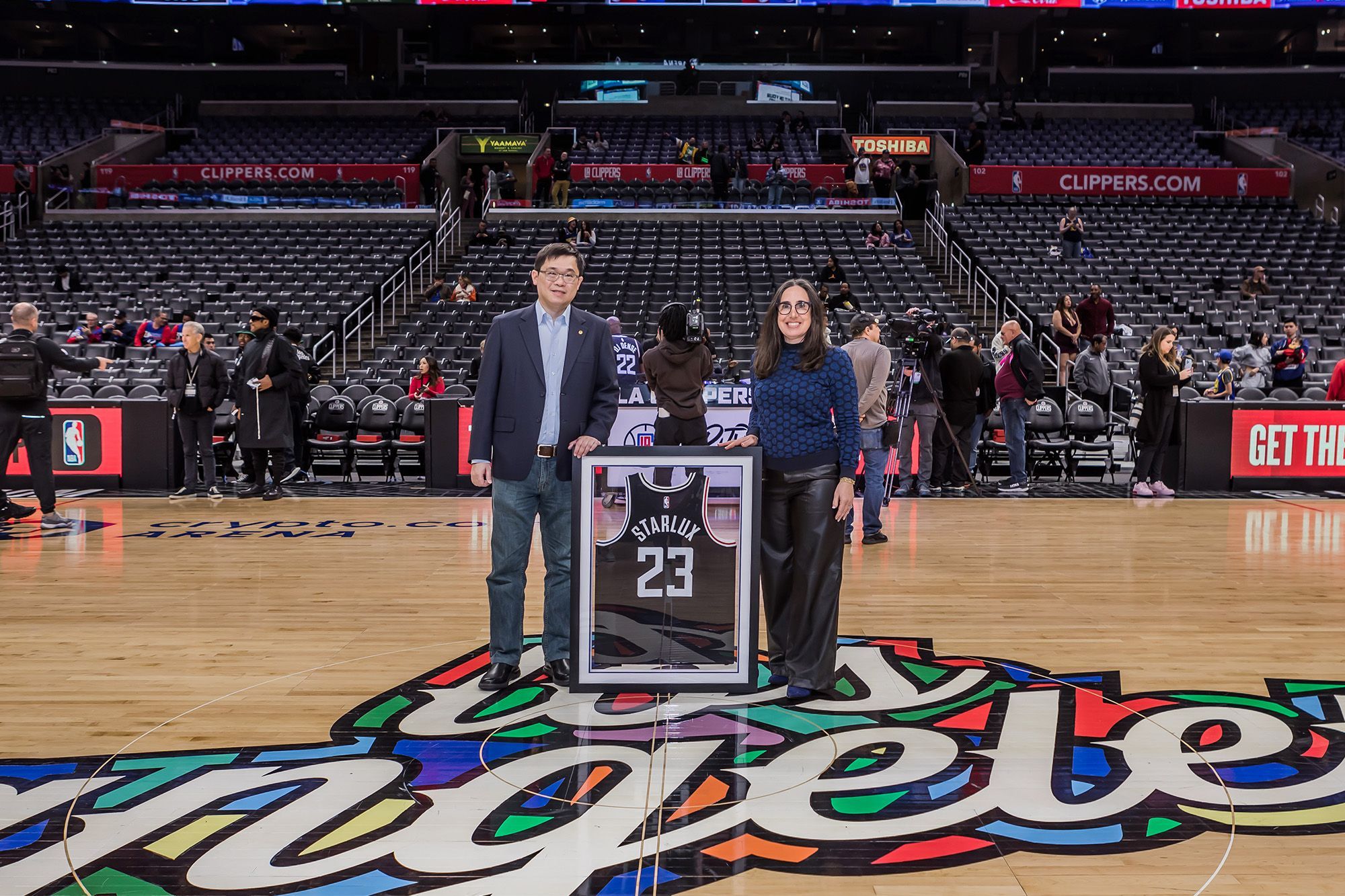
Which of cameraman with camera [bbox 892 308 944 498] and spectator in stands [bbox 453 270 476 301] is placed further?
spectator in stands [bbox 453 270 476 301]

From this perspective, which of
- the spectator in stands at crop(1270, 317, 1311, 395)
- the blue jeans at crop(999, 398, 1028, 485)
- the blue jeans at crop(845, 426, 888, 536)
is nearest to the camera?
the blue jeans at crop(845, 426, 888, 536)

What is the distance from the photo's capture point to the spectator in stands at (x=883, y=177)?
2198cm

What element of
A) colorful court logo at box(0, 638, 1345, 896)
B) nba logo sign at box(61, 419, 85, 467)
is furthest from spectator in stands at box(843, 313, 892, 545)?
nba logo sign at box(61, 419, 85, 467)

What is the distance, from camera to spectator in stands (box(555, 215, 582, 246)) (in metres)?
18.8

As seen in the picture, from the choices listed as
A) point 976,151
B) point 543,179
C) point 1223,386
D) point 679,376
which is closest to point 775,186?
point 543,179

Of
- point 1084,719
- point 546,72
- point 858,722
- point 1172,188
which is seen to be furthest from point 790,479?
point 546,72

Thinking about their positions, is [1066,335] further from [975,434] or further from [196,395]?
[196,395]

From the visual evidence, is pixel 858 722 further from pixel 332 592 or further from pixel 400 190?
pixel 400 190

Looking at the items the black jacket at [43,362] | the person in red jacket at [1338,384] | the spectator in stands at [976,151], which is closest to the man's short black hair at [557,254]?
the black jacket at [43,362]

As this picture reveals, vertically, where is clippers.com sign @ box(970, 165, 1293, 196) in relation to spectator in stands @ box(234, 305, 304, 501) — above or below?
above

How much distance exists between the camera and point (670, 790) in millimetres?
3129

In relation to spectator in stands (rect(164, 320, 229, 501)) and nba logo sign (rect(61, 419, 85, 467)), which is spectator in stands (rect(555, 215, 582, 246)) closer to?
spectator in stands (rect(164, 320, 229, 501))

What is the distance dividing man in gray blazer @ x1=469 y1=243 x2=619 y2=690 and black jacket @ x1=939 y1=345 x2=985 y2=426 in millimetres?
6696

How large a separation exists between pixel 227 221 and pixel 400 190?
3.74 m
